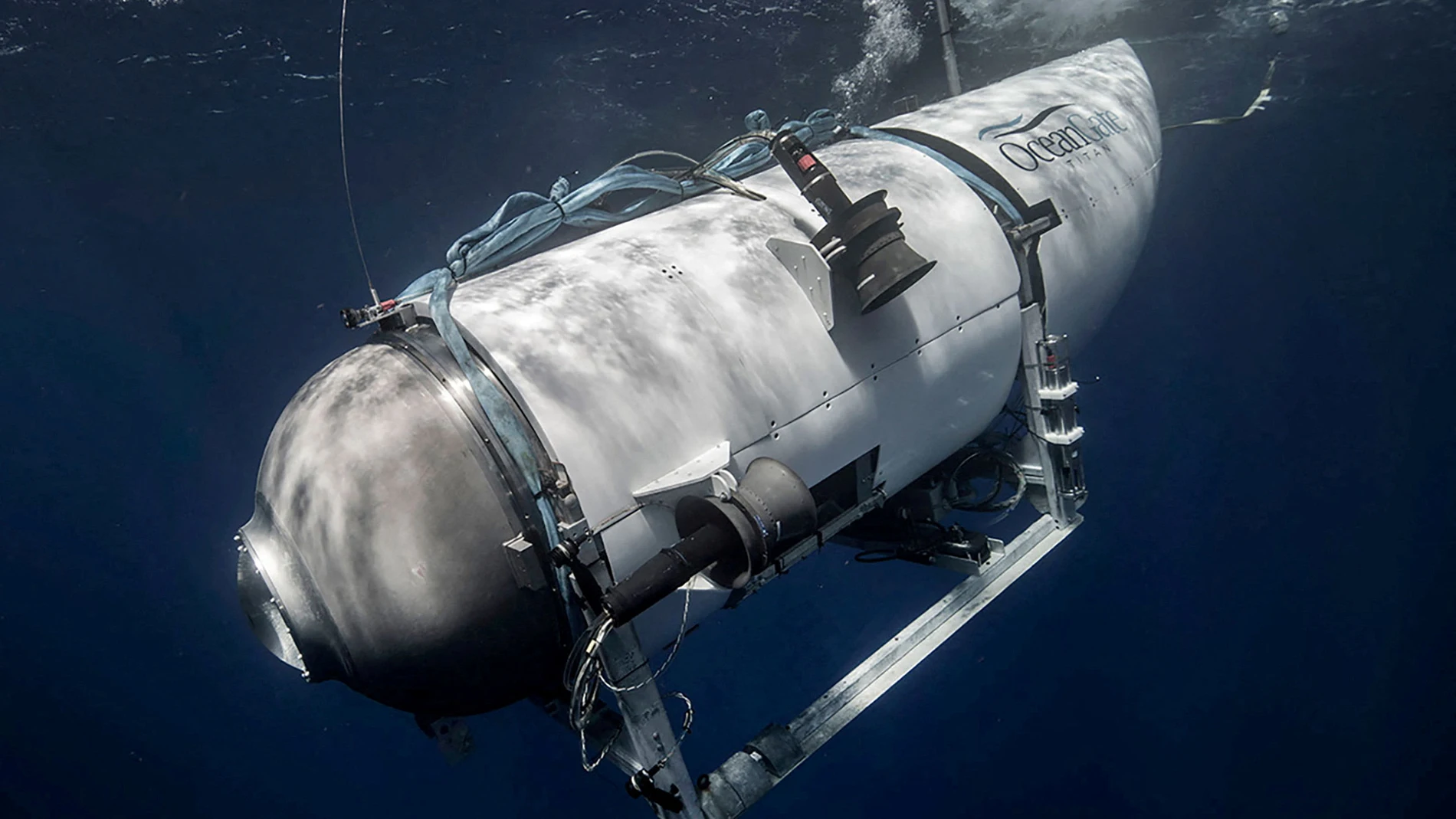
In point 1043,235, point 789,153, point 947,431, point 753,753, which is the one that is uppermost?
point 789,153

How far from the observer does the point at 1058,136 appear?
15.2 ft

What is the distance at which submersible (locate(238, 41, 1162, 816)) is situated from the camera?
2.38m

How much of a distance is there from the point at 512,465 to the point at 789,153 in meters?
1.96

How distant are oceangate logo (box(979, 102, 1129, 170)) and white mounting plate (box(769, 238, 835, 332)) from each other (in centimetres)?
191

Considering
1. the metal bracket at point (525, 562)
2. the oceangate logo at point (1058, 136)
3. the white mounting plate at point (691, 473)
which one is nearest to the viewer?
the metal bracket at point (525, 562)

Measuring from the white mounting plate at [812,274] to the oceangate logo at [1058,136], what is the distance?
1.91 meters

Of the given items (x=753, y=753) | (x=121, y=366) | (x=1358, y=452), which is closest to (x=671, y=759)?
(x=753, y=753)

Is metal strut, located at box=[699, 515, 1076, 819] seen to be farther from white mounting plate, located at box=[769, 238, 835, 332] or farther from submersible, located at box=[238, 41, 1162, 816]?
white mounting plate, located at box=[769, 238, 835, 332]

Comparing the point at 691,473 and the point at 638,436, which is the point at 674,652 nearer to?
the point at 691,473

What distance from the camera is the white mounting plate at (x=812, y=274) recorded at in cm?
311

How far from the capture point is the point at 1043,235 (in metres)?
4.12

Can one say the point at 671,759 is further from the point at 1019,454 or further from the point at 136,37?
the point at 136,37

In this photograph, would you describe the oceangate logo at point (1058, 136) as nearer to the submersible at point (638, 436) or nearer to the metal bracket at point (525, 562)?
the submersible at point (638, 436)

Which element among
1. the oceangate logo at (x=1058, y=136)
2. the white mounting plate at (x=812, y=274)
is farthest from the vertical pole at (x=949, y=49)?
the white mounting plate at (x=812, y=274)
